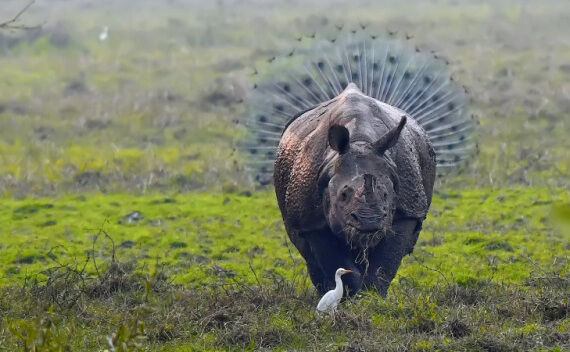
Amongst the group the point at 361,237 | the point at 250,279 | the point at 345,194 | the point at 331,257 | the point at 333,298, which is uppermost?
the point at 345,194

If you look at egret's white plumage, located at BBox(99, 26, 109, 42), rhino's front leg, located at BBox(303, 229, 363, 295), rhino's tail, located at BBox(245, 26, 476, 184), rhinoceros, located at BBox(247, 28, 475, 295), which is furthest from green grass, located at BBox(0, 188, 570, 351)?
egret's white plumage, located at BBox(99, 26, 109, 42)

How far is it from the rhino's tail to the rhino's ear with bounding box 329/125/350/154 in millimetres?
2568

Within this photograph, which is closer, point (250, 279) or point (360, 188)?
point (360, 188)

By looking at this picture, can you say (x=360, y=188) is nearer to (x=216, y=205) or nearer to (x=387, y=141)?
(x=387, y=141)

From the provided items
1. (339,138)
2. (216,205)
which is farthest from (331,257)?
(216,205)

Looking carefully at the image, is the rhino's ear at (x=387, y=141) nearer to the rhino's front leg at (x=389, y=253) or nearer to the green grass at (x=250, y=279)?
the rhino's front leg at (x=389, y=253)

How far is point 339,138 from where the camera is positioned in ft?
23.5

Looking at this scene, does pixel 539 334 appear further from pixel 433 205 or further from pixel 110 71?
pixel 110 71

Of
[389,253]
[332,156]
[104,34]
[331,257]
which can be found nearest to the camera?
[332,156]

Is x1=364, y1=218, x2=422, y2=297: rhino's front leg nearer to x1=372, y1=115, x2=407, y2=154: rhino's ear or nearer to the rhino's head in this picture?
the rhino's head

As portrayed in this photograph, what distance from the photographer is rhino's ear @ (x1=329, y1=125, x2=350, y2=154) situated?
714 cm

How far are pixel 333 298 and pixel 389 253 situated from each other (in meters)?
0.59

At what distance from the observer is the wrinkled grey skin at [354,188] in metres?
Answer: 6.98

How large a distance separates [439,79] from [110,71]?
13.0 m
